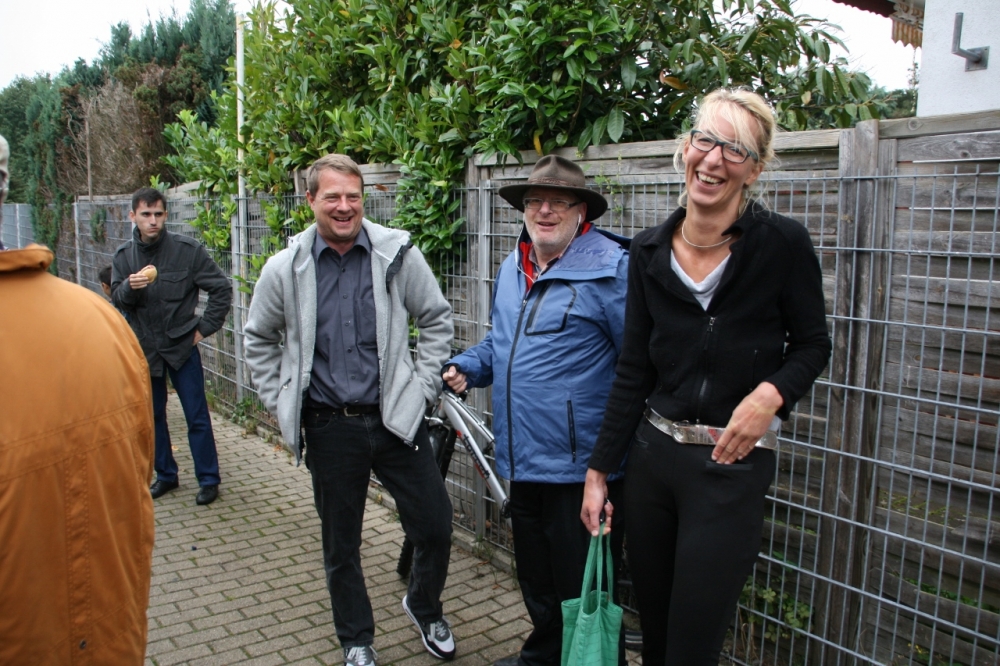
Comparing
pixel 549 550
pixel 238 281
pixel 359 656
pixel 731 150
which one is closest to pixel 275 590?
pixel 359 656

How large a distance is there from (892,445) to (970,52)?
3.61m

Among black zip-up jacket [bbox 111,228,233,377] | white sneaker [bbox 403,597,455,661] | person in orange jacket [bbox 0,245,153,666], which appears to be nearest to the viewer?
person in orange jacket [bbox 0,245,153,666]

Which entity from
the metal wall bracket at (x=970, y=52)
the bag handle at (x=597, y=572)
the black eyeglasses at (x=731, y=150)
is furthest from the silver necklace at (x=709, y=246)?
the metal wall bracket at (x=970, y=52)

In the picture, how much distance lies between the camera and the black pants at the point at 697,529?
2303mm

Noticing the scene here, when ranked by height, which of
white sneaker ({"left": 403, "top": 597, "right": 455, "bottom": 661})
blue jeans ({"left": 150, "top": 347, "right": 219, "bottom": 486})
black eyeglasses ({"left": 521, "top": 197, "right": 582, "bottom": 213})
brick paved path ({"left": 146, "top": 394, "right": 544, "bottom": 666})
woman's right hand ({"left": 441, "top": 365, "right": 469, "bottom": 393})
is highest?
black eyeglasses ({"left": 521, "top": 197, "right": 582, "bottom": 213})

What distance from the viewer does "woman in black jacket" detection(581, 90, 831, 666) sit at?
2289 millimetres

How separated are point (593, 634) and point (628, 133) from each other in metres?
2.69

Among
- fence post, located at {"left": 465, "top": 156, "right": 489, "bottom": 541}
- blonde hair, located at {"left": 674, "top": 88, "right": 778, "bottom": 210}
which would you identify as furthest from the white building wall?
blonde hair, located at {"left": 674, "top": 88, "right": 778, "bottom": 210}

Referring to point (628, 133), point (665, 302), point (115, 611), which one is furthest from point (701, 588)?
point (628, 133)

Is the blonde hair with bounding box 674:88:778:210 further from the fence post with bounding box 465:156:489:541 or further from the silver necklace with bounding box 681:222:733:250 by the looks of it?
the fence post with bounding box 465:156:489:541

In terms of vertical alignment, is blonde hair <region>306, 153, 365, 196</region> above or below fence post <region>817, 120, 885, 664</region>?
above

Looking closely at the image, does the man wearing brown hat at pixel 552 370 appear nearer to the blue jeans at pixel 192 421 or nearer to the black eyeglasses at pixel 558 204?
the black eyeglasses at pixel 558 204

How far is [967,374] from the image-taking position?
8.77ft

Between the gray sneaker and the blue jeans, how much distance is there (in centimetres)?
283
